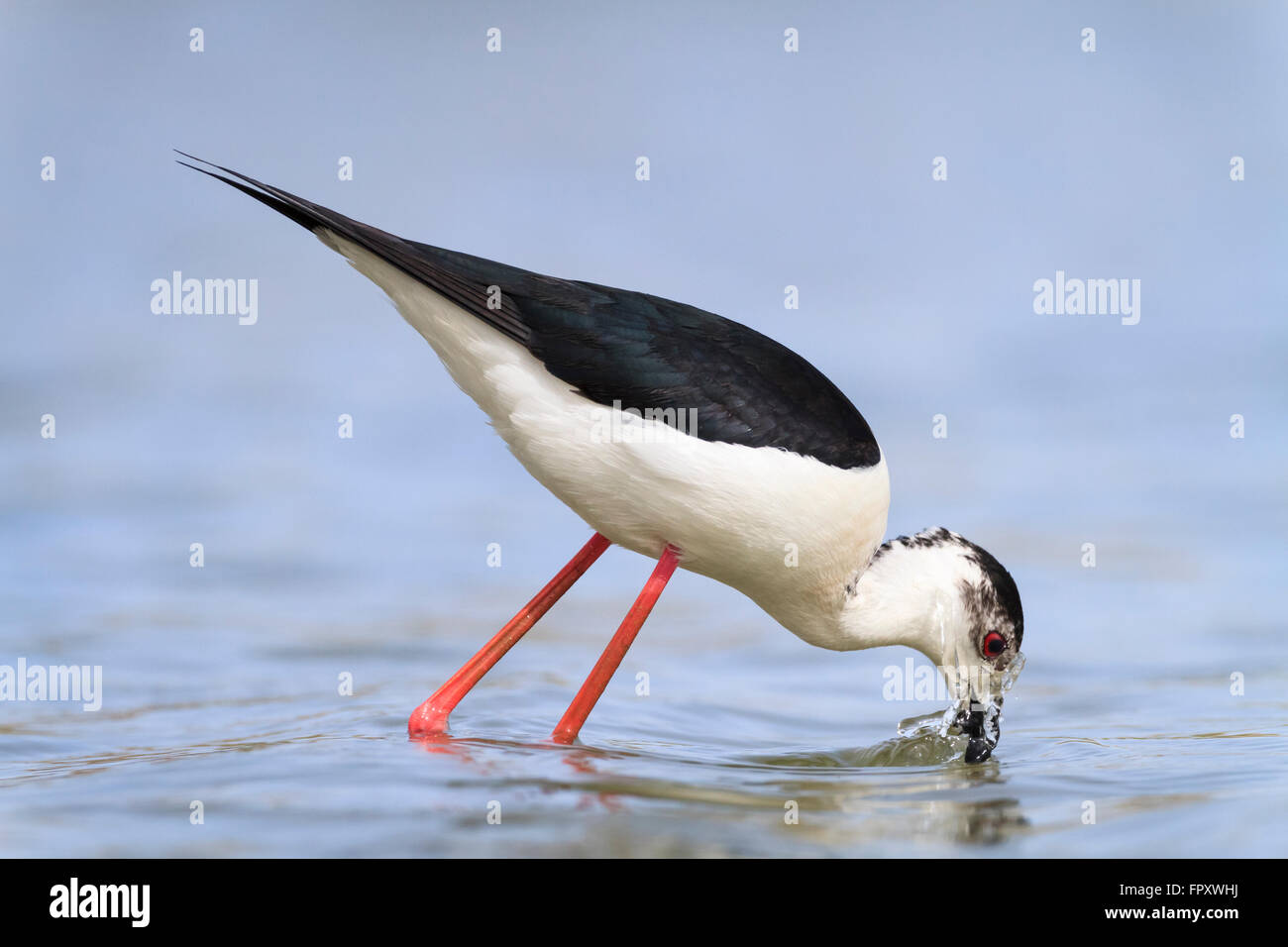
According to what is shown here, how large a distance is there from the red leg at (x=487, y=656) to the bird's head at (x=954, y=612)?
1423 millimetres

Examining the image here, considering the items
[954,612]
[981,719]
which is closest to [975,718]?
[981,719]

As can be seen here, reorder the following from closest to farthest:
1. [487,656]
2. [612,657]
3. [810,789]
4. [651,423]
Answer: [810,789]
[651,423]
[612,657]
[487,656]

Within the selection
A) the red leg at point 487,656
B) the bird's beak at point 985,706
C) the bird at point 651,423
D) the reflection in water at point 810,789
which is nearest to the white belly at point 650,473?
the bird at point 651,423

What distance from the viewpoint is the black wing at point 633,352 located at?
6.05 meters

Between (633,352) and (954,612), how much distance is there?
7.27 feet

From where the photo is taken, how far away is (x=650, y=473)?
6098 millimetres

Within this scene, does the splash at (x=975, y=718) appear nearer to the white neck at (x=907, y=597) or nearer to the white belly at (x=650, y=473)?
the white neck at (x=907, y=597)

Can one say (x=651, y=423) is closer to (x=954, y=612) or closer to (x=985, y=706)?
(x=954, y=612)

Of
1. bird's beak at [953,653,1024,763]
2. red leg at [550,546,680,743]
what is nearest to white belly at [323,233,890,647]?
red leg at [550,546,680,743]

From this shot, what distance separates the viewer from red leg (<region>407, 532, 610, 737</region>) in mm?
6770

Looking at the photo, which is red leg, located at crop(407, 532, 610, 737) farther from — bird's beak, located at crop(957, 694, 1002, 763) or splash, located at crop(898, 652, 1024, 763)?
bird's beak, located at crop(957, 694, 1002, 763)

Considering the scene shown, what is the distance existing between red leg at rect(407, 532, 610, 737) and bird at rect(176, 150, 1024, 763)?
0.01 meters
